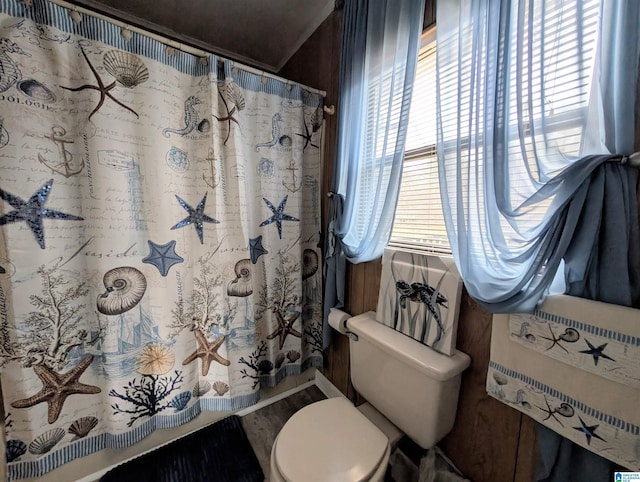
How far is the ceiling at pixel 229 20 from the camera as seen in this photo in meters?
1.49

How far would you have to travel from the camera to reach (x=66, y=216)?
0.96 m

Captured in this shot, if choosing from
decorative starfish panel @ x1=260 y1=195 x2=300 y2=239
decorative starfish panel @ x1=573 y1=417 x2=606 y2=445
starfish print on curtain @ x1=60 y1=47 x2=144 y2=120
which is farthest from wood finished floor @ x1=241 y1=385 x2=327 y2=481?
starfish print on curtain @ x1=60 y1=47 x2=144 y2=120

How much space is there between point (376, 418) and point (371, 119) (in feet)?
4.53

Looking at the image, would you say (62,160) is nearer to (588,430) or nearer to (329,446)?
(329,446)

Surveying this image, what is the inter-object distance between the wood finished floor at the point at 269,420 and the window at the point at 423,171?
125 centimetres

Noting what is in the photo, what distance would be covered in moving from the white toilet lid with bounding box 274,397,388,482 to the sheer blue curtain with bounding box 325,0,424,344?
0.68 m

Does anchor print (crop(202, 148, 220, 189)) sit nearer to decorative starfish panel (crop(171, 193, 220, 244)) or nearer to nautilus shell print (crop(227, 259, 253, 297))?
decorative starfish panel (crop(171, 193, 220, 244))

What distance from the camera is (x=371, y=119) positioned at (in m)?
1.13

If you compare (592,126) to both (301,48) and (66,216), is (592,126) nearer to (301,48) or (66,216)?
(66,216)

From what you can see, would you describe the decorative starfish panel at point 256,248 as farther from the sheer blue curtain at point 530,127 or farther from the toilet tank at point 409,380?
the sheer blue curtain at point 530,127

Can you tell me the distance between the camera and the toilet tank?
0.85 meters

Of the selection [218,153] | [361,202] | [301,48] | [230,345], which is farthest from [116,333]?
[301,48]

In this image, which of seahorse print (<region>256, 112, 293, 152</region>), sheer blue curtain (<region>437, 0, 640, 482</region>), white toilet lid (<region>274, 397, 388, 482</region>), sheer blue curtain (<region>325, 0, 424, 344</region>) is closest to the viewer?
sheer blue curtain (<region>437, 0, 640, 482</region>)

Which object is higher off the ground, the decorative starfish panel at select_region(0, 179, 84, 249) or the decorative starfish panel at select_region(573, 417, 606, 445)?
the decorative starfish panel at select_region(0, 179, 84, 249)
